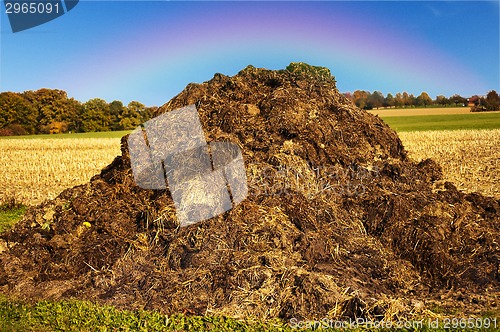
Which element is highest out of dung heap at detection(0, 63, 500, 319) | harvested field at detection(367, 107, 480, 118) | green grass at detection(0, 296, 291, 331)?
harvested field at detection(367, 107, 480, 118)

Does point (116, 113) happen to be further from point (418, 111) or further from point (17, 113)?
point (418, 111)

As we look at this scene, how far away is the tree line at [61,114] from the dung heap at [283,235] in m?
60.2

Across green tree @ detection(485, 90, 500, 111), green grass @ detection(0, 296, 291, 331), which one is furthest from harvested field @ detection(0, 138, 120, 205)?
green tree @ detection(485, 90, 500, 111)

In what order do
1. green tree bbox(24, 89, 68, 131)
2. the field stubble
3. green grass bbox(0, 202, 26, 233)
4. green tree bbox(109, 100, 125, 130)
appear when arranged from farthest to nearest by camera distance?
green tree bbox(109, 100, 125, 130), green tree bbox(24, 89, 68, 131), the field stubble, green grass bbox(0, 202, 26, 233)

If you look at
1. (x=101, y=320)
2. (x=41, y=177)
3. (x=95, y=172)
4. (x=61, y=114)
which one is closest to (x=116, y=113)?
(x=61, y=114)

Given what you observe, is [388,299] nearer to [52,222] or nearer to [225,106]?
[225,106]

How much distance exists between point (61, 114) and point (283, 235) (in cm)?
6985

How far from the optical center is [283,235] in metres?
6.42

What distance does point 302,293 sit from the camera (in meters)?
5.57

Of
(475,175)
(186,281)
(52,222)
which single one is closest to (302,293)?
(186,281)

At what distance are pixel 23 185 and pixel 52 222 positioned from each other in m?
9.93

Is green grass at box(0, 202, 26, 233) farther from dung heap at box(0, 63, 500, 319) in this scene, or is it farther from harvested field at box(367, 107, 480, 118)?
harvested field at box(367, 107, 480, 118)

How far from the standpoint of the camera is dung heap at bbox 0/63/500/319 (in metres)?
5.74

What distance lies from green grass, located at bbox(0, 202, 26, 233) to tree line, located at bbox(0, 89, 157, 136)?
55.4 meters
